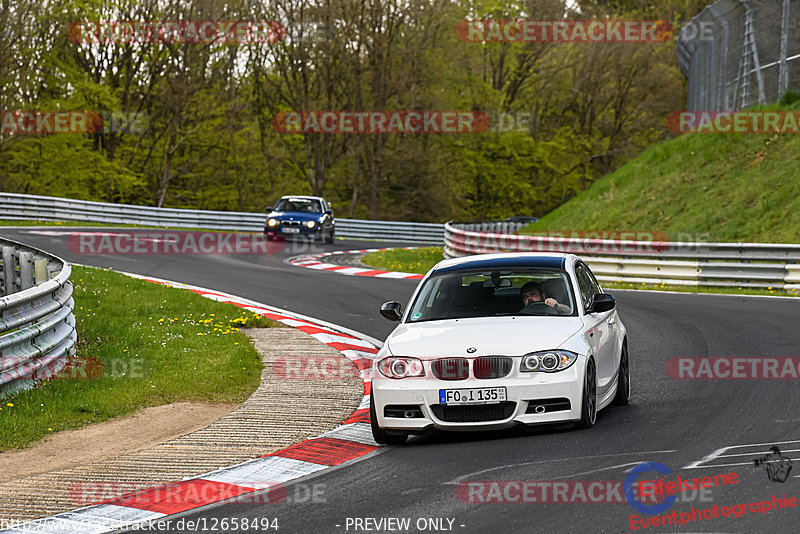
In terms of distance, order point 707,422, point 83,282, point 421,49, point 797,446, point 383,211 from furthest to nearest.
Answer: point 383,211
point 421,49
point 83,282
point 707,422
point 797,446

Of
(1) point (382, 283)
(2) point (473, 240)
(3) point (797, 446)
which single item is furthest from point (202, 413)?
(2) point (473, 240)

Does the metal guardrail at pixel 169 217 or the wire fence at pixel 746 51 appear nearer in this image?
the wire fence at pixel 746 51

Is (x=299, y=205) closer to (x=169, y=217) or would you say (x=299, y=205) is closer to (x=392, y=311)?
(x=169, y=217)

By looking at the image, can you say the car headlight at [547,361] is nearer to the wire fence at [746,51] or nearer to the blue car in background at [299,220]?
the wire fence at [746,51]

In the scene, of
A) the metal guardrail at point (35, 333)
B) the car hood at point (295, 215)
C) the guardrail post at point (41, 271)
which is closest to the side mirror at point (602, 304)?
the metal guardrail at point (35, 333)

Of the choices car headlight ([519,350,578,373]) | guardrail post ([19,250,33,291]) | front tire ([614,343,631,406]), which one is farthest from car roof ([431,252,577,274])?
guardrail post ([19,250,33,291])

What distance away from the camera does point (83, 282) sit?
56.6 feet

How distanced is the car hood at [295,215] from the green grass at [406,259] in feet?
8.59

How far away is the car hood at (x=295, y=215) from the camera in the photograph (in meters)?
33.4

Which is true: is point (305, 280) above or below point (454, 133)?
below

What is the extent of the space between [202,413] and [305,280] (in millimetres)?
12236

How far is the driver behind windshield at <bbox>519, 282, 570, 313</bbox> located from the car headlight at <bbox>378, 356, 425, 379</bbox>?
1.43 metres

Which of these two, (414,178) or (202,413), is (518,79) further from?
(202,413)

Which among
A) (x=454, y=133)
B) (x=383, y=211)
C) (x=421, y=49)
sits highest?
(x=421, y=49)
